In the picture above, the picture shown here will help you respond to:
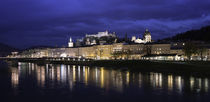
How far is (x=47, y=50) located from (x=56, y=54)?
16640mm

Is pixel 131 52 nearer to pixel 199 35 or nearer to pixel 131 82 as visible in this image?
pixel 199 35

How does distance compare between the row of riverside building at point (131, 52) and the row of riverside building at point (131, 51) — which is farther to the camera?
the row of riverside building at point (131, 51)

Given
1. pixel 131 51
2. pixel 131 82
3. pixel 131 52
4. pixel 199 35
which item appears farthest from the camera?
pixel 199 35

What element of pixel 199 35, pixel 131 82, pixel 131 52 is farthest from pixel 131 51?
pixel 131 82

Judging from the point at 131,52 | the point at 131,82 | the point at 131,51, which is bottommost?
the point at 131,82

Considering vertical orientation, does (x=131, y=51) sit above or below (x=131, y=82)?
above

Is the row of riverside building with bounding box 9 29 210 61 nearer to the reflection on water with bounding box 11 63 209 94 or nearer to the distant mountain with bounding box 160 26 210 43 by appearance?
the distant mountain with bounding box 160 26 210 43

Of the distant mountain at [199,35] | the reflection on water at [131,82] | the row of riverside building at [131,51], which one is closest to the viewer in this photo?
the reflection on water at [131,82]

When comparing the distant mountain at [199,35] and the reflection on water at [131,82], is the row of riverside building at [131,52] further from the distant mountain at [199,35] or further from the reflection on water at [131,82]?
the reflection on water at [131,82]

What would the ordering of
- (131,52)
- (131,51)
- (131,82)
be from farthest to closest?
(131,51), (131,52), (131,82)

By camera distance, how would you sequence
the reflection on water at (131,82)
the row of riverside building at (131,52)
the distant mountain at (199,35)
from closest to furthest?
the reflection on water at (131,82) < the row of riverside building at (131,52) < the distant mountain at (199,35)

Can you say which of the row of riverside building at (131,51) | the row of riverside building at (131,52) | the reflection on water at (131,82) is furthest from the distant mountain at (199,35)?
the reflection on water at (131,82)

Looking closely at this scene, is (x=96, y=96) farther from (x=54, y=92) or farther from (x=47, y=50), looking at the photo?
(x=47, y=50)

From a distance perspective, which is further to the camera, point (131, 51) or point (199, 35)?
point (199, 35)
